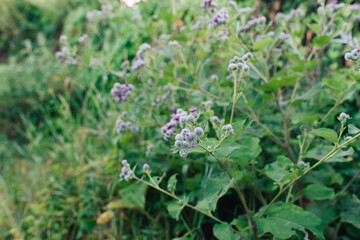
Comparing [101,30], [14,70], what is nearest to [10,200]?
[14,70]

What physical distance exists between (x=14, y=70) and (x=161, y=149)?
9.93 ft

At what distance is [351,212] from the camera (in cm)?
107

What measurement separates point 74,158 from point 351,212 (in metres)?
1.65

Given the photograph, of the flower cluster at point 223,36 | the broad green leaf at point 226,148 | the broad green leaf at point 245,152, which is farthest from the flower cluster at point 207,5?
the broad green leaf at point 226,148

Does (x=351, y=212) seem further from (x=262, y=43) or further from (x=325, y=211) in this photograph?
(x=262, y=43)

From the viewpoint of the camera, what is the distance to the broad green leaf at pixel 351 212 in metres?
1.02

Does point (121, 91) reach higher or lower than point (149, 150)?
higher

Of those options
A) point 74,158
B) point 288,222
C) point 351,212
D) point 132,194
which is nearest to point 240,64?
point 288,222

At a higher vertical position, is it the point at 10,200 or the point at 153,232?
the point at 153,232

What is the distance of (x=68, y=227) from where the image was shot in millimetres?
1688

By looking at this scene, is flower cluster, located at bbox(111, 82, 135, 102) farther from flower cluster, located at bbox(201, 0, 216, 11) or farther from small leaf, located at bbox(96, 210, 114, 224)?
small leaf, located at bbox(96, 210, 114, 224)

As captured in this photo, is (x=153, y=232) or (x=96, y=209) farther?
(x=96, y=209)

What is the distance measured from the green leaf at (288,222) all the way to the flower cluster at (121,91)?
28.7 inches

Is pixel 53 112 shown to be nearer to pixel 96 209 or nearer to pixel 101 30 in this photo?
pixel 101 30
